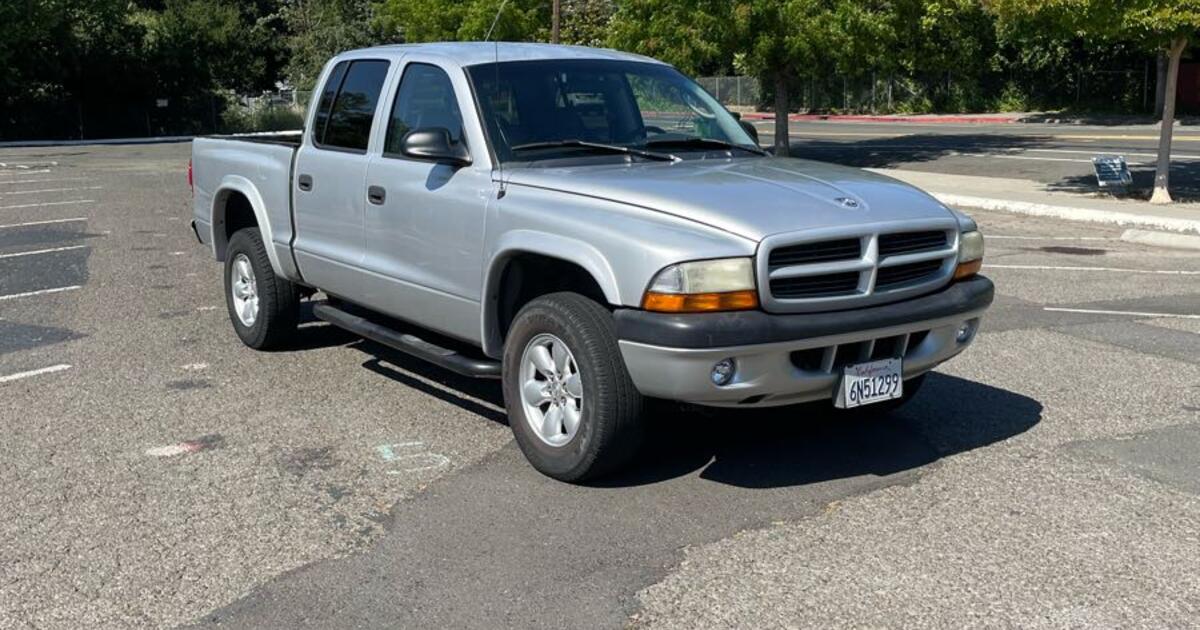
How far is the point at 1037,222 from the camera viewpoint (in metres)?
16.7

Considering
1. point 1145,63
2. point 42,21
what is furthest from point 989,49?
point 42,21

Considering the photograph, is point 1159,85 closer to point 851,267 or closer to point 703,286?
point 851,267

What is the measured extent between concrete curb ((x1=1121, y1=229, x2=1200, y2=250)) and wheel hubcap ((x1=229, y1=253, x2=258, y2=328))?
10.2 meters

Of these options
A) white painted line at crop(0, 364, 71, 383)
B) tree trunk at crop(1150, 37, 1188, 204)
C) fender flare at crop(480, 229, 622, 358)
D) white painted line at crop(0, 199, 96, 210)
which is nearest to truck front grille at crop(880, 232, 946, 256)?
fender flare at crop(480, 229, 622, 358)

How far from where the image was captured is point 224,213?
8.74 meters

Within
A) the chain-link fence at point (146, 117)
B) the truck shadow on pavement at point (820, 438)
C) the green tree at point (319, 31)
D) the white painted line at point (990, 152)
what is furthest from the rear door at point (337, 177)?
the green tree at point (319, 31)

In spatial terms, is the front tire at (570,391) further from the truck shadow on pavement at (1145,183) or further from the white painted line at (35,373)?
the truck shadow on pavement at (1145,183)

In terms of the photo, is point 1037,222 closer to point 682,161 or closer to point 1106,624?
point 682,161

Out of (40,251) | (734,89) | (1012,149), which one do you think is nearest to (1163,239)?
(40,251)

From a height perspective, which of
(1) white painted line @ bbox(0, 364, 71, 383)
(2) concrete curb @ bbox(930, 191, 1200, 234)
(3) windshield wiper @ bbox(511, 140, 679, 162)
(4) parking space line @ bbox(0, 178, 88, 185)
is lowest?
(4) parking space line @ bbox(0, 178, 88, 185)

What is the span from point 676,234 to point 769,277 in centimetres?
41

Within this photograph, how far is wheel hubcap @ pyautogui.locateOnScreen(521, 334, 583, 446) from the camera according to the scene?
5.47 metres

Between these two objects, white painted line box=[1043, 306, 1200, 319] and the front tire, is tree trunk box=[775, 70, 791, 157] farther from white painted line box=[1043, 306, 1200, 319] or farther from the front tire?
the front tire

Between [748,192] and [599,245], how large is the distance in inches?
27.8
